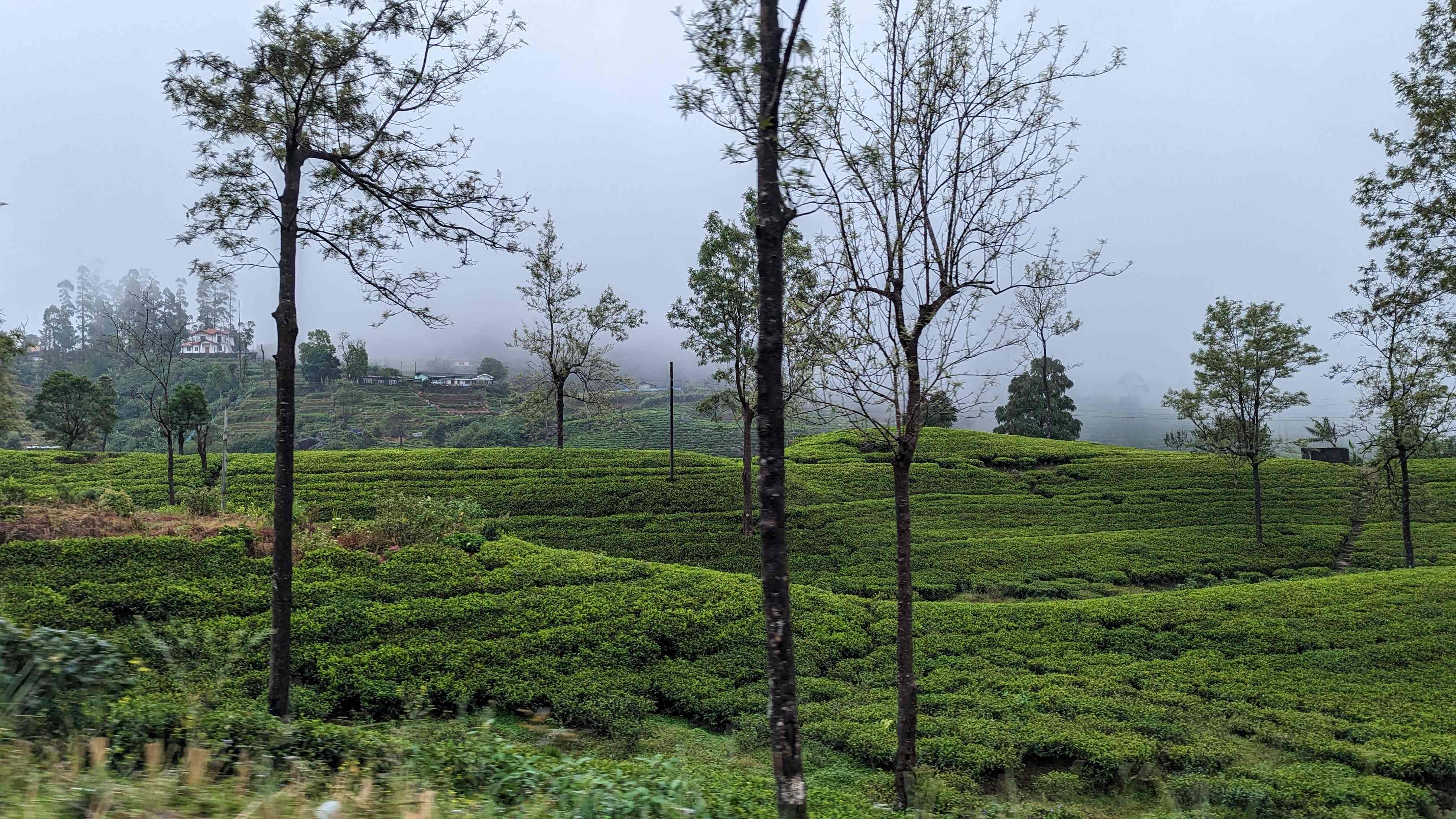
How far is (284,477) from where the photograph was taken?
269 inches

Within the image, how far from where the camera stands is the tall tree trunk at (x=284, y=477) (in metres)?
6.75

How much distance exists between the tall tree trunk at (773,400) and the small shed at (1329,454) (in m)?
48.1

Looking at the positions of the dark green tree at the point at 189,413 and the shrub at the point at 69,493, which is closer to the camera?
the shrub at the point at 69,493

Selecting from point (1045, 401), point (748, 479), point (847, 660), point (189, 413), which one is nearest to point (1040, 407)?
point (1045, 401)

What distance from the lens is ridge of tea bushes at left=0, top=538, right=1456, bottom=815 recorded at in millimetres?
8336

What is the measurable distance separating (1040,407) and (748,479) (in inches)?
1636

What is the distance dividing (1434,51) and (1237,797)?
44.7 feet

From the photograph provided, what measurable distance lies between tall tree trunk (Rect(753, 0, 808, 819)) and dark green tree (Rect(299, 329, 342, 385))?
261 feet

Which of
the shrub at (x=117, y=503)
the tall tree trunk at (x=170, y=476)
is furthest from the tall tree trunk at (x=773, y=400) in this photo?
the tall tree trunk at (x=170, y=476)

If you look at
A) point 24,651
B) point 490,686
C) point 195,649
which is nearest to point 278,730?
point 24,651

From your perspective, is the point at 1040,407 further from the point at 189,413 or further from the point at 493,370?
the point at 493,370

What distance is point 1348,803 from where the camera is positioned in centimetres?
709

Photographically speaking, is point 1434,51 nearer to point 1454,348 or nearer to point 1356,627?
point 1454,348

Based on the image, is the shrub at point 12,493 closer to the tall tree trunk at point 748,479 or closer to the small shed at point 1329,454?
the tall tree trunk at point 748,479
